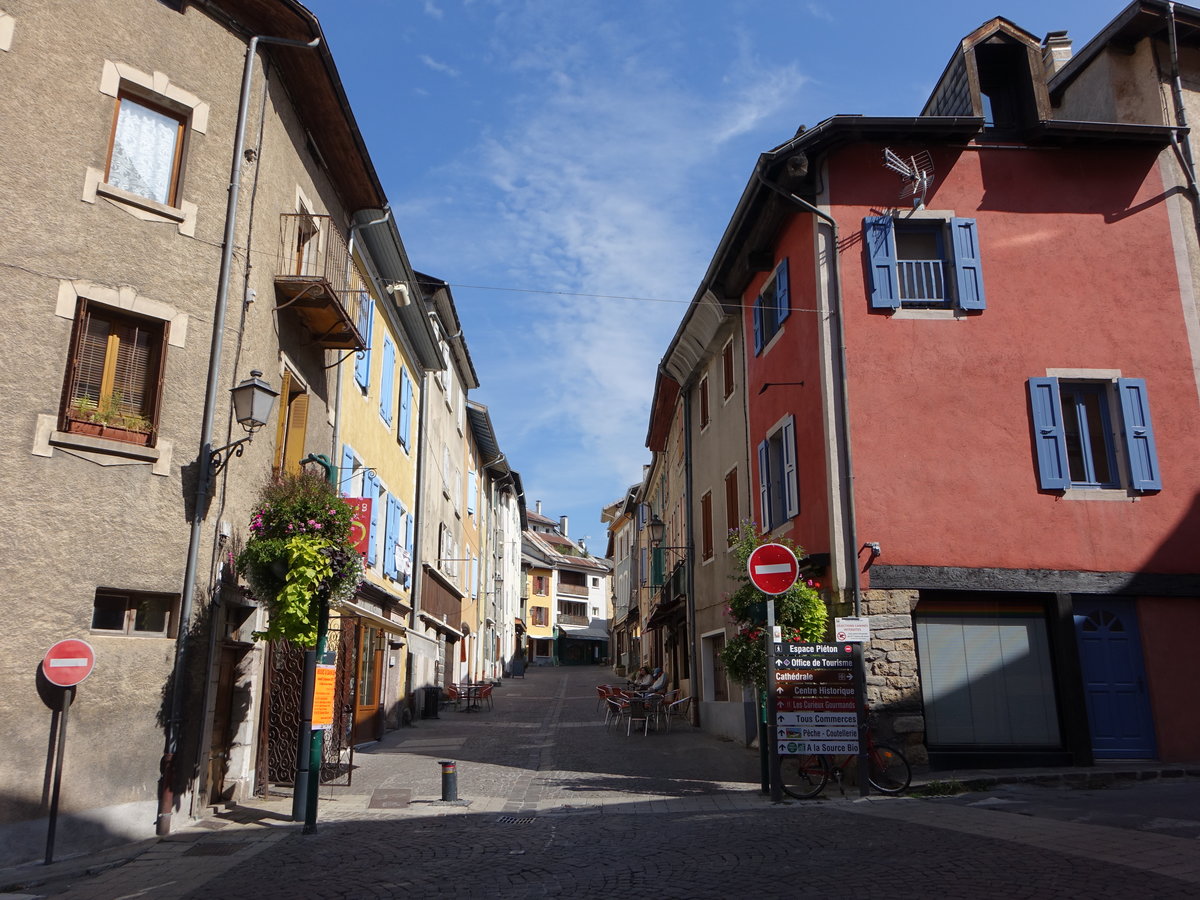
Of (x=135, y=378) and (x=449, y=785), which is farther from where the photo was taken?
(x=449, y=785)

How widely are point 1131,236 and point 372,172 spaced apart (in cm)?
1112

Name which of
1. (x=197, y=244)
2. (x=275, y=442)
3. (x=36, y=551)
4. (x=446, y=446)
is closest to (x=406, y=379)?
(x=446, y=446)

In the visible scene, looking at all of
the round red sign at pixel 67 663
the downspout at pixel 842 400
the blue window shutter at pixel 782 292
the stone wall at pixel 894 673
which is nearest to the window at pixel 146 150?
the round red sign at pixel 67 663

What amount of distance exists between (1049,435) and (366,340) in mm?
10703

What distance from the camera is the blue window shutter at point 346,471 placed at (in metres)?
14.9

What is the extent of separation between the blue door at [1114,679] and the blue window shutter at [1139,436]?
1620 millimetres

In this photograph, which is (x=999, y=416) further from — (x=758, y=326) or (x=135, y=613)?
(x=135, y=613)

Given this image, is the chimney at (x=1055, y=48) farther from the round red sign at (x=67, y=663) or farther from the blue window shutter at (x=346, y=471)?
the round red sign at (x=67, y=663)

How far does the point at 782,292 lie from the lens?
14516mm

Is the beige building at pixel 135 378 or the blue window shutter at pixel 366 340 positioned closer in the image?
the beige building at pixel 135 378

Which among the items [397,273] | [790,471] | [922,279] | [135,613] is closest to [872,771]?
[790,471]

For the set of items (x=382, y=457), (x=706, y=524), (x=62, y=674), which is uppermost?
(x=382, y=457)

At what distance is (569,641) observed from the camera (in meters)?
72.8

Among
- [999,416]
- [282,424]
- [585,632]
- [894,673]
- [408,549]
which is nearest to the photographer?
[894,673]
